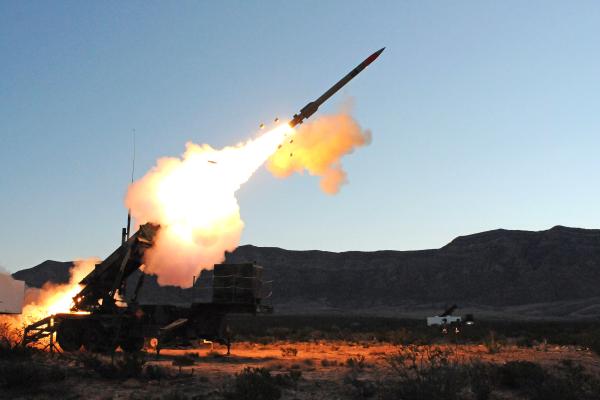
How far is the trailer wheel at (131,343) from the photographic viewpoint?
22209 millimetres

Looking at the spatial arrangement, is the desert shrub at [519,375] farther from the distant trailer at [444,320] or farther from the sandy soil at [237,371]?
the distant trailer at [444,320]

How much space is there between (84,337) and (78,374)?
7.64m

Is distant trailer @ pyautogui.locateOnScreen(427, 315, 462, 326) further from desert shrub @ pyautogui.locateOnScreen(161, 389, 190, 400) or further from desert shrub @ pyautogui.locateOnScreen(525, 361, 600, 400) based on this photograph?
desert shrub @ pyautogui.locateOnScreen(161, 389, 190, 400)

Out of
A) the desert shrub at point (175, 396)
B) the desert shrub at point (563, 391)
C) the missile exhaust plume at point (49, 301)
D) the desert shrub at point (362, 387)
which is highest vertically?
the missile exhaust plume at point (49, 301)

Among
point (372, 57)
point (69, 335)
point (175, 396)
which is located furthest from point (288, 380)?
point (372, 57)

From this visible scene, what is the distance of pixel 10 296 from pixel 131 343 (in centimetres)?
790

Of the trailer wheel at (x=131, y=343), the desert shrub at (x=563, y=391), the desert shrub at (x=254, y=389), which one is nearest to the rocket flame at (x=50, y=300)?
the trailer wheel at (x=131, y=343)

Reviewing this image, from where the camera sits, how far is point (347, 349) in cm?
2722

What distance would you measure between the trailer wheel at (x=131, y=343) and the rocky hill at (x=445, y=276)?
2863 inches

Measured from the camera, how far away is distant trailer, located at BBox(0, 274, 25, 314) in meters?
26.4

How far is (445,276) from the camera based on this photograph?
108500mm

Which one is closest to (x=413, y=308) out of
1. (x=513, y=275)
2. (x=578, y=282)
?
(x=513, y=275)

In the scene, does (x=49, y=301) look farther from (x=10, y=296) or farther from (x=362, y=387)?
(x=362, y=387)

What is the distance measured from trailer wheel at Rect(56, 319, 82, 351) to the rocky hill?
242ft
